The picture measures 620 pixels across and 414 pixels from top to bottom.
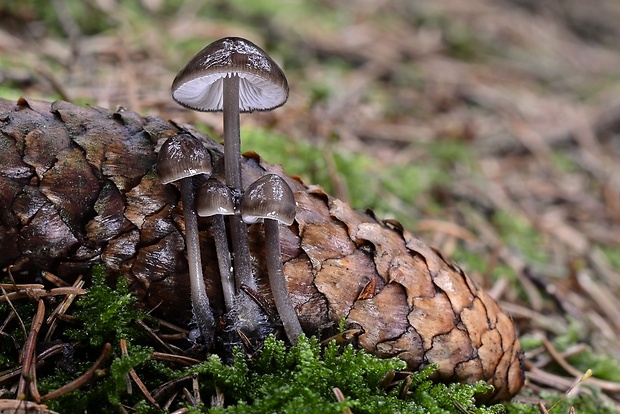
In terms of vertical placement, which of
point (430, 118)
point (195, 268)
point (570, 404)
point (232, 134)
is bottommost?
point (570, 404)

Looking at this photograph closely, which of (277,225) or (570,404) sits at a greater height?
(277,225)

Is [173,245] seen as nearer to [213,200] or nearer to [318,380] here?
[213,200]

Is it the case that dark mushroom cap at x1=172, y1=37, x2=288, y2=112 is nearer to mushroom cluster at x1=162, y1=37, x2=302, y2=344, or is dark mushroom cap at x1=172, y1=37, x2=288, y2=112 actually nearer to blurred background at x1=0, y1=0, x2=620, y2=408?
mushroom cluster at x1=162, y1=37, x2=302, y2=344

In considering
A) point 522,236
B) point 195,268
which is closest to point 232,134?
point 195,268

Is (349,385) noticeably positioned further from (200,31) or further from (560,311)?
(200,31)

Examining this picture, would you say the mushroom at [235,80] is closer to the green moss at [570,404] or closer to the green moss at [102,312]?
the green moss at [102,312]

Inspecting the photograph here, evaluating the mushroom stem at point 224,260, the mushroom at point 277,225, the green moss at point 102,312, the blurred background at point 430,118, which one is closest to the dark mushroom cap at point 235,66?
the mushroom at point 277,225

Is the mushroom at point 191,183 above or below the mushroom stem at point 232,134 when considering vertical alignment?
below
